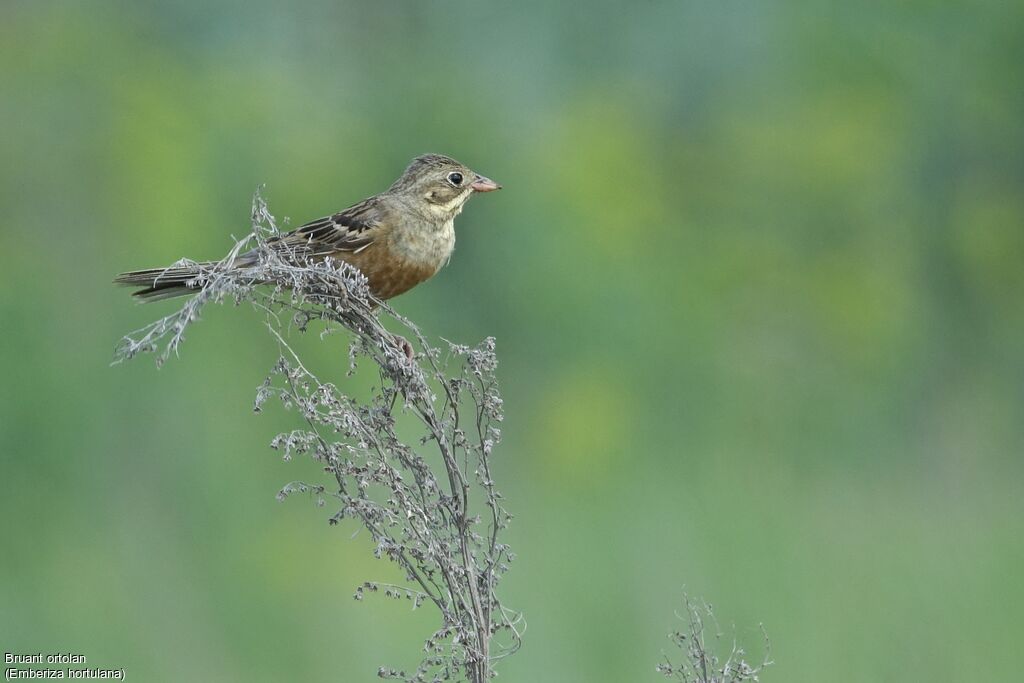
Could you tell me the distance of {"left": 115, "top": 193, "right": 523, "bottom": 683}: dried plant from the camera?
9.62ft

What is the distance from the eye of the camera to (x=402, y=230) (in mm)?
5172

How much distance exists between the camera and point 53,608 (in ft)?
24.1

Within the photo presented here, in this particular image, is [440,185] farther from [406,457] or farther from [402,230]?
[406,457]

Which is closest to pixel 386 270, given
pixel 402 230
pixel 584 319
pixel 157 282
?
pixel 402 230

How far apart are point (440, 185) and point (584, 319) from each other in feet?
15.8

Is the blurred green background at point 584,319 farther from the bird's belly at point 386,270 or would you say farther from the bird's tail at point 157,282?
the bird's tail at point 157,282

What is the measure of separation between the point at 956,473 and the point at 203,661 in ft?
16.3

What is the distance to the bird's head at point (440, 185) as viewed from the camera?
5.37m

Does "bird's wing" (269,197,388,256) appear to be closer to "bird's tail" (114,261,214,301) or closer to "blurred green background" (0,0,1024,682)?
"bird's tail" (114,261,214,301)

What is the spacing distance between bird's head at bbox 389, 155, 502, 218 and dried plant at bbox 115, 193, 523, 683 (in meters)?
1.95

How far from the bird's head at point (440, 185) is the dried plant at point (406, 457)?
1.95 m

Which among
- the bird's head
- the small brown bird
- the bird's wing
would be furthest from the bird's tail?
the bird's head

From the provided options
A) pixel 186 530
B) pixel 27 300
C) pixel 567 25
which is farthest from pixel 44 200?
pixel 567 25

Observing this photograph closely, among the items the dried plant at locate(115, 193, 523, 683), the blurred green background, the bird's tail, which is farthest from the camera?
the blurred green background
